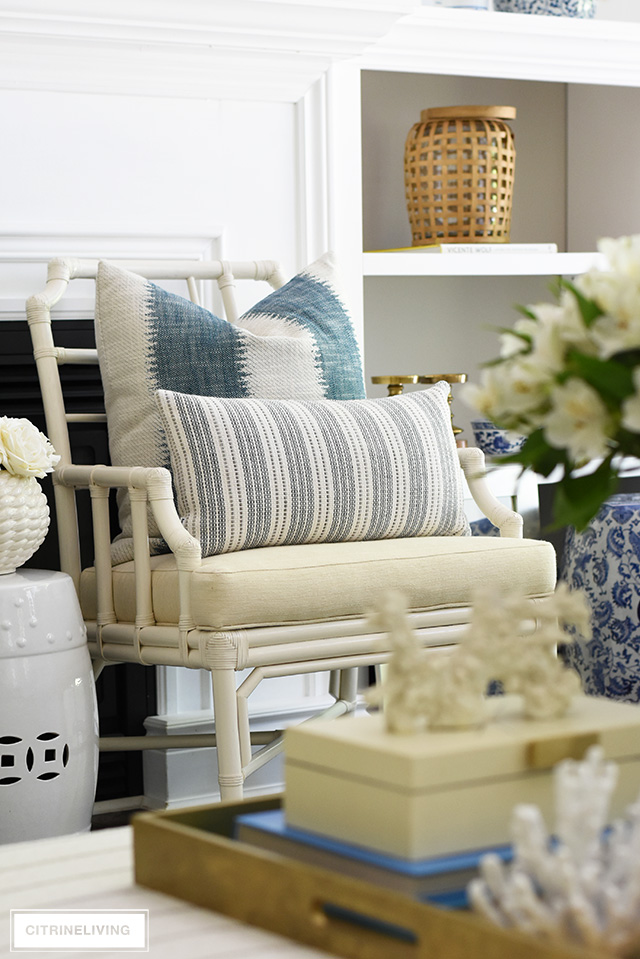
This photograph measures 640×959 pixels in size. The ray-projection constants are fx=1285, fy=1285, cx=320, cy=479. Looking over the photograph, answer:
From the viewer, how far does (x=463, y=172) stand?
3033 mm

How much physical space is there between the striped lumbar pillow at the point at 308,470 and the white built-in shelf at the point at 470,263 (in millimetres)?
695

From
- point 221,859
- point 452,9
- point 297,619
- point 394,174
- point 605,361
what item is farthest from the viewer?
point 394,174

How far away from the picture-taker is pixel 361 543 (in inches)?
84.0

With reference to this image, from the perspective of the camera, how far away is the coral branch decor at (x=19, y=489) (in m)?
2.01

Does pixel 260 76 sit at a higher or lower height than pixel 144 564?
higher

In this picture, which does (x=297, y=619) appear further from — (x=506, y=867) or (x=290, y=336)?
(x=506, y=867)

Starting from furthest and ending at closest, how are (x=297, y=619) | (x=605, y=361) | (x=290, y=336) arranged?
(x=290, y=336) < (x=297, y=619) < (x=605, y=361)

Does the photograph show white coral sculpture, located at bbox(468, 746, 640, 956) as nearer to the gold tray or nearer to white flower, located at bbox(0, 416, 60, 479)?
the gold tray

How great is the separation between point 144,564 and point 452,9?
161cm

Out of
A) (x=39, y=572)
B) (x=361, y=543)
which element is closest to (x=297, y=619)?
(x=361, y=543)

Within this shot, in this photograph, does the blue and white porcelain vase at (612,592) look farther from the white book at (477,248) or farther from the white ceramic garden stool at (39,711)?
the white ceramic garden stool at (39,711)

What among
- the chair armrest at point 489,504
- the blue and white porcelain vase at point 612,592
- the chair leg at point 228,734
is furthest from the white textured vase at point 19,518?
the blue and white porcelain vase at point 612,592

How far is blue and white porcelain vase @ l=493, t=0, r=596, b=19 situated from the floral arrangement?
8.42 ft

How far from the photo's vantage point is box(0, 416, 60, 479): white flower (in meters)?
2.01
